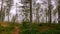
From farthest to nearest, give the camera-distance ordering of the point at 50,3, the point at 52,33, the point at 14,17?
the point at 14,17
the point at 50,3
the point at 52,33

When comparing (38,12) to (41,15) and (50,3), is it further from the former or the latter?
(50,3)

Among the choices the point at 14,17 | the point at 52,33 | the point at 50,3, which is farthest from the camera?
the point at 14,17

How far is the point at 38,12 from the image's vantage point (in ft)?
66.6

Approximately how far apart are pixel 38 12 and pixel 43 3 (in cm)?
124

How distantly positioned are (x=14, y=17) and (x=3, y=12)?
142cm

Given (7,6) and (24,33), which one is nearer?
(24,33)

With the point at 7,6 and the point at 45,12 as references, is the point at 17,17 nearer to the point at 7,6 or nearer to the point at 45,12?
the point at 7,6

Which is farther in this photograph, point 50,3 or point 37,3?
point 37,3

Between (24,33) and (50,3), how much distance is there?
8921 mm

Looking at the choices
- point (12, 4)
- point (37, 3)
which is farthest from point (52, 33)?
point (12, 4)

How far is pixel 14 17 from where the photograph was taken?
19.7 metres

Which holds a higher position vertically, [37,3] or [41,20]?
[37,3]

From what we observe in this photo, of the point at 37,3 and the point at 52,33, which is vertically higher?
the point at 37,3

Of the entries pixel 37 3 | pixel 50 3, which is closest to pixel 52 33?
pixel 50 3
